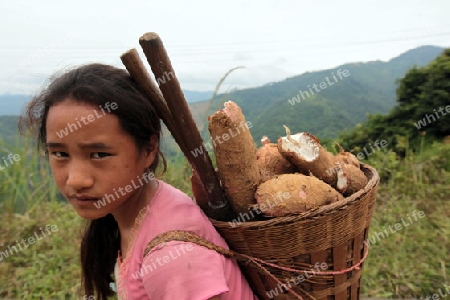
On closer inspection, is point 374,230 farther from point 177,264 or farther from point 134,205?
point 177,264

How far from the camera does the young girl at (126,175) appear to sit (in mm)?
1054

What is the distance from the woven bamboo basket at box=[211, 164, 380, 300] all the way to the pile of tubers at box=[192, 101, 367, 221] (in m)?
0.06

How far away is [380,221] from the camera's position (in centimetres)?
309

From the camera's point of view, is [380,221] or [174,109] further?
[380,221]

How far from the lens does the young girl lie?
1.05 meters

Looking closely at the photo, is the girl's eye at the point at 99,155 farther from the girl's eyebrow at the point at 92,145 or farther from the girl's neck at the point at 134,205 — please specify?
the girl's neck at the point at 134,205

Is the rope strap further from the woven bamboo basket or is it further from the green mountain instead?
the green mountain

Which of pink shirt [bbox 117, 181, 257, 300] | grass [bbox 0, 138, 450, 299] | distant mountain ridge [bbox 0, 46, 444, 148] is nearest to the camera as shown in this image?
pink shirt [bbox 117, 181, 257, 300]

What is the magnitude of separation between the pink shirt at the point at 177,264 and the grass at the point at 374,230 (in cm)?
146

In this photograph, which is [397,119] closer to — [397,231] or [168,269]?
[397,231]

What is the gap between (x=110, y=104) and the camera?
1.14m

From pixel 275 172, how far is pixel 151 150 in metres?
0.42

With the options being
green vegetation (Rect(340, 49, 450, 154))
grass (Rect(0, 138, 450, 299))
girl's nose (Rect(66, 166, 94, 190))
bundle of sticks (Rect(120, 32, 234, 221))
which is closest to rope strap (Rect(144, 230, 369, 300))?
bundle of sticks (Rect(120, 32, 234, 221))

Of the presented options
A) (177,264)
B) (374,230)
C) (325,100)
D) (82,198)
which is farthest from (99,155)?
(325,100)
